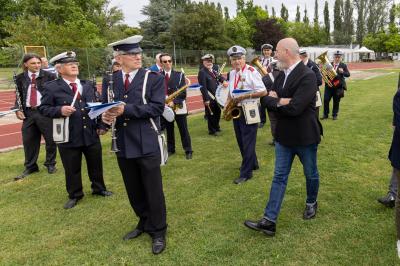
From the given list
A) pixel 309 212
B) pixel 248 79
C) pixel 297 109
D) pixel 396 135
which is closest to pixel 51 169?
pixel 248 79

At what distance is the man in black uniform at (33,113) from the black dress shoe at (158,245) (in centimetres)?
372

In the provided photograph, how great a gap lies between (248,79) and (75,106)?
2.59m

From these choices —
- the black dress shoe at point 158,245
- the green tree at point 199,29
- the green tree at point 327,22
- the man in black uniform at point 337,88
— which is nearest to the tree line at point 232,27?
the green tree at point 199,29

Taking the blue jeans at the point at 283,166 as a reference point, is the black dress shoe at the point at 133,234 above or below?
below

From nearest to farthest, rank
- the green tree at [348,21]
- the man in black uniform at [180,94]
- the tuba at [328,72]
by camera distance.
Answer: the man in black uniform at [180,94] → the tuba at [328,72] → the green tree at [348,21]

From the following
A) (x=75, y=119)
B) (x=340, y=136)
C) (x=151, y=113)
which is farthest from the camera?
(x=340, y=136)

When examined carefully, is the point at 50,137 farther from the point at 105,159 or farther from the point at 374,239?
the point at 374,239

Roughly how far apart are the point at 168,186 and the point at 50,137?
102 inches

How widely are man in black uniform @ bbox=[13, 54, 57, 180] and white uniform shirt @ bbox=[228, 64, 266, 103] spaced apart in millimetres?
3371

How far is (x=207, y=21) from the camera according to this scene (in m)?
46.5

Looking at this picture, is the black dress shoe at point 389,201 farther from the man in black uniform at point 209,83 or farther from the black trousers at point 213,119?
the black trousers at point 213,119

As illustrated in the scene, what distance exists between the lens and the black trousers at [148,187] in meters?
3.84

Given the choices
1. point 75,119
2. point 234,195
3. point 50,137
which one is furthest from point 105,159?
point 234,195

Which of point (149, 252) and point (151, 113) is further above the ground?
point (151, 113)
